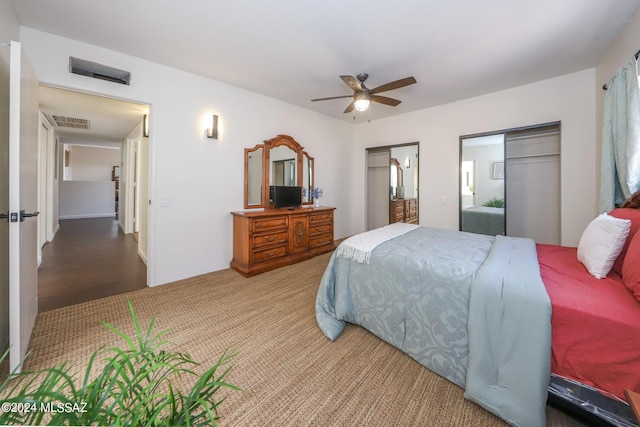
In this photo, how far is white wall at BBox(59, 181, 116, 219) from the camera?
8.18 metres

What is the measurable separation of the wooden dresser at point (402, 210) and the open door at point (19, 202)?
495cm

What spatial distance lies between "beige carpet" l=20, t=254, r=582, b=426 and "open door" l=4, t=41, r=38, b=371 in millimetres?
296

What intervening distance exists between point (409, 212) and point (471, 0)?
3.83 metres

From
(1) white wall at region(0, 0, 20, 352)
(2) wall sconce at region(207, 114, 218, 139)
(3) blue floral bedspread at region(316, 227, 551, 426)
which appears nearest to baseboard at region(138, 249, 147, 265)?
(1) white wall at region(0, 0, 20, 352)

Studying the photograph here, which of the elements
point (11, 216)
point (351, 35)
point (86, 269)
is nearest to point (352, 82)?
point (351, 35)

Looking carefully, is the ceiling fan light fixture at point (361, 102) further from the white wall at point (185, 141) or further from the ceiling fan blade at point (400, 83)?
the white wall at point (185, 141)

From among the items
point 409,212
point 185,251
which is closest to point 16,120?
point 185,251

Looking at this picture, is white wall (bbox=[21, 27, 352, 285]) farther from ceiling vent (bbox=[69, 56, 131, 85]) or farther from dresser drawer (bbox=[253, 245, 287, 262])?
dresser drawer (bbox=[253, 245, 287, 262])

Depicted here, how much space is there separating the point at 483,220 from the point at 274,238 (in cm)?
325

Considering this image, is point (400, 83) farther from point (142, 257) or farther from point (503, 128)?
point (142, 257)

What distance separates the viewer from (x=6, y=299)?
1.88 m

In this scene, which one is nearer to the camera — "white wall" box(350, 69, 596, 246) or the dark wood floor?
the dark wood floor

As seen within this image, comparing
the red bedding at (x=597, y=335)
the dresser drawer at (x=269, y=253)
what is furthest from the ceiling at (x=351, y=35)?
the dresser drawer at (x=269, y=253)

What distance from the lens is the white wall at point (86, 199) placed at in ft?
26.8
